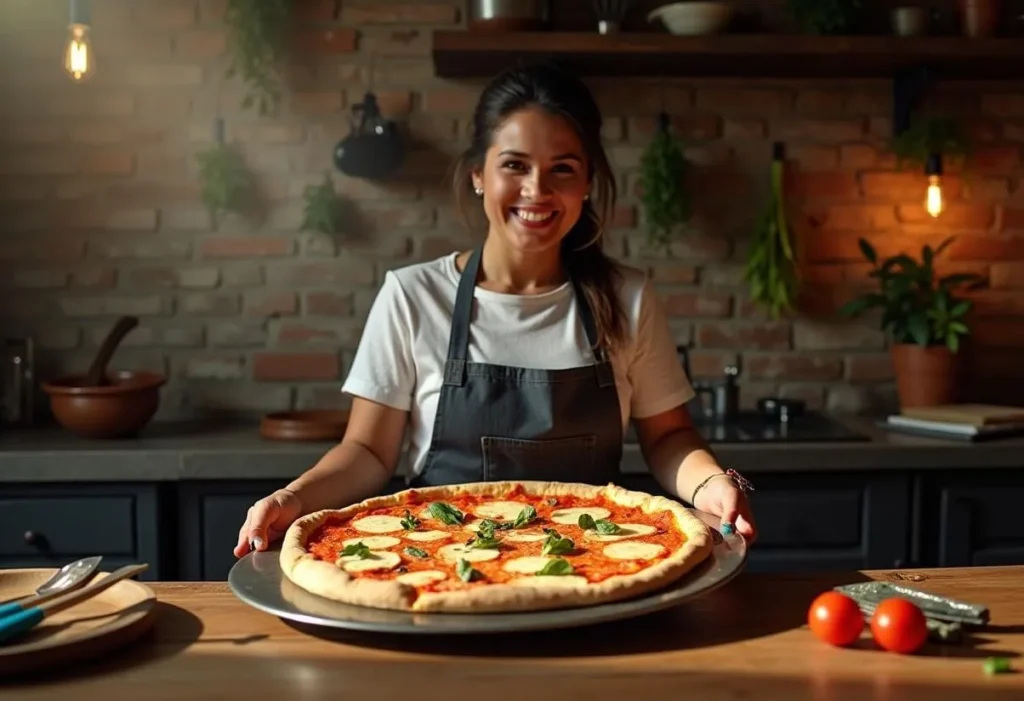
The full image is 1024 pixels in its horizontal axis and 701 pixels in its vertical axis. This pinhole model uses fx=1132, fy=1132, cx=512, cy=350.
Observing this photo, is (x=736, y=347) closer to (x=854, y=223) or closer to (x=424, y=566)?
(x=854, y=223)

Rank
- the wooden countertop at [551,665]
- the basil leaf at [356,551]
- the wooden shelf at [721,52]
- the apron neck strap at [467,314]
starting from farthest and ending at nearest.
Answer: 1. the wooden shelf at [721,52]
2. the apron neck strap at [467,314]
3. the basil leaf at [356,551]
4. the wooden countertop at [551,665]

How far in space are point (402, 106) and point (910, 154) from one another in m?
1.53

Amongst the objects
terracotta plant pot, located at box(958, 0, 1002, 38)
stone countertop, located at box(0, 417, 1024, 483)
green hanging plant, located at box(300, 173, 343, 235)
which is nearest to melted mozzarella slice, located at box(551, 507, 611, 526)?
stone countertop, located at box(0, 417, 1024, 483)

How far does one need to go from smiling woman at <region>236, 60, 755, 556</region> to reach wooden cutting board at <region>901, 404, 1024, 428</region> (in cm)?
117

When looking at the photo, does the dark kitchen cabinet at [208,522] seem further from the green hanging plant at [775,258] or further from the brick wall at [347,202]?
the green hanging plant at [775,258]

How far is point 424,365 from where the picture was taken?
2172 millimetres

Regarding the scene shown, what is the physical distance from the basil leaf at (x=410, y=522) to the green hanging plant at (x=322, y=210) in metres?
1.73

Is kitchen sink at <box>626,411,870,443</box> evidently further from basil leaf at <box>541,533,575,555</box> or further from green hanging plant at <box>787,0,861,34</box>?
basil leaf at <box>541,533,575,555</box>

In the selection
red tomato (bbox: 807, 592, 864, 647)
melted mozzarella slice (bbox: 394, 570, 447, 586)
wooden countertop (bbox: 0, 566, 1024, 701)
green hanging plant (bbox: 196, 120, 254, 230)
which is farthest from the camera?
green hanging plant (bbox: 196, 120, 254, 230)

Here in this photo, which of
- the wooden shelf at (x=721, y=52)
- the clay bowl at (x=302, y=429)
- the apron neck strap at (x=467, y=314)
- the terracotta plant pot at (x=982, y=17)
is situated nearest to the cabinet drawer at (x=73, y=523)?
the clay bowl at (x=302, y=429)

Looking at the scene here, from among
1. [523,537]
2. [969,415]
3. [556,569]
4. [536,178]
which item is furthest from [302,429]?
[969,415]

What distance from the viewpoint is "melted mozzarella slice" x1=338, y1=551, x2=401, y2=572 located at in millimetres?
1480

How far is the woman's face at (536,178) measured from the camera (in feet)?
6.81

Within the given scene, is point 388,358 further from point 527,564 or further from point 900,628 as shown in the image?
point 900,628
